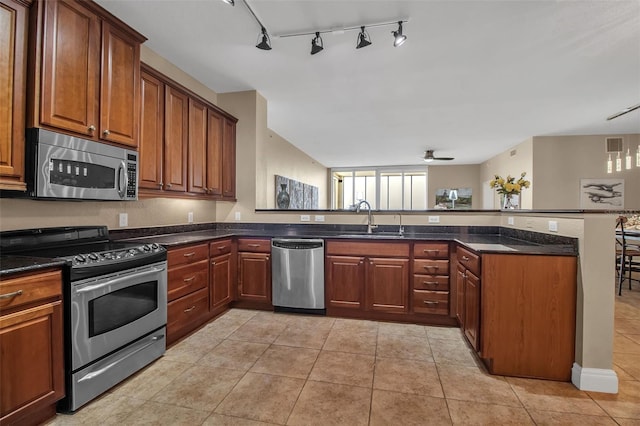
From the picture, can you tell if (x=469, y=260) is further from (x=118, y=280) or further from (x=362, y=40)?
(x=118, y=280)

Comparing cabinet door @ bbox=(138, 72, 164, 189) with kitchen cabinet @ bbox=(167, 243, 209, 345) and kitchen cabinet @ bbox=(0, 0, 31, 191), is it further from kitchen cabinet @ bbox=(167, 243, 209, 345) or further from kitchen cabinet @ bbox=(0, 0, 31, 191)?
kitchen cabinet @ bbox=(0, 0, 31, 191)

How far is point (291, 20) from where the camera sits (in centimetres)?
241

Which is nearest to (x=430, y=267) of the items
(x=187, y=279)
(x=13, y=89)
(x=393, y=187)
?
(x=187, y=279)

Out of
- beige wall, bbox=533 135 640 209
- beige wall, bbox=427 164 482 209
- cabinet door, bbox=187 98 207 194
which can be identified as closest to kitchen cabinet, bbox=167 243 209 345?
cabinet door, bbox=187 98 207 194

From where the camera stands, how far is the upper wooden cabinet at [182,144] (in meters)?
2.58

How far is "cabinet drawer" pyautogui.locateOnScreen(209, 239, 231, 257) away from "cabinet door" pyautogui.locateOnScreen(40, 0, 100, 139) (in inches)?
55.1

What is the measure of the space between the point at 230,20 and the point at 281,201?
320 cm

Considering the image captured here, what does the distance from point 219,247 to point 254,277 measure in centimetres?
55

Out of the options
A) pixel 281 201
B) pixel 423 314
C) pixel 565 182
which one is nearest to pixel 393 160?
pixel 565 182

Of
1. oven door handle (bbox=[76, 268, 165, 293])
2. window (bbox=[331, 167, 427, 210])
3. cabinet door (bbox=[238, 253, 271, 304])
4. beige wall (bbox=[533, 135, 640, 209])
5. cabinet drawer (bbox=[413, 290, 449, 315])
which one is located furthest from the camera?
window (bbox=[331, 167, 427, 210])

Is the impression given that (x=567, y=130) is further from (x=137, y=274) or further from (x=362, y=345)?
(x=137, y=274)

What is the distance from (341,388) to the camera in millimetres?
1942

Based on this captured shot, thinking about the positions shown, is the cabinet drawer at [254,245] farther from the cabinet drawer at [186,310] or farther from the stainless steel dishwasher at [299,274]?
the cabinet drawer at [186,310]

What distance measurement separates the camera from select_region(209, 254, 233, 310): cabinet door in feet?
9.95
